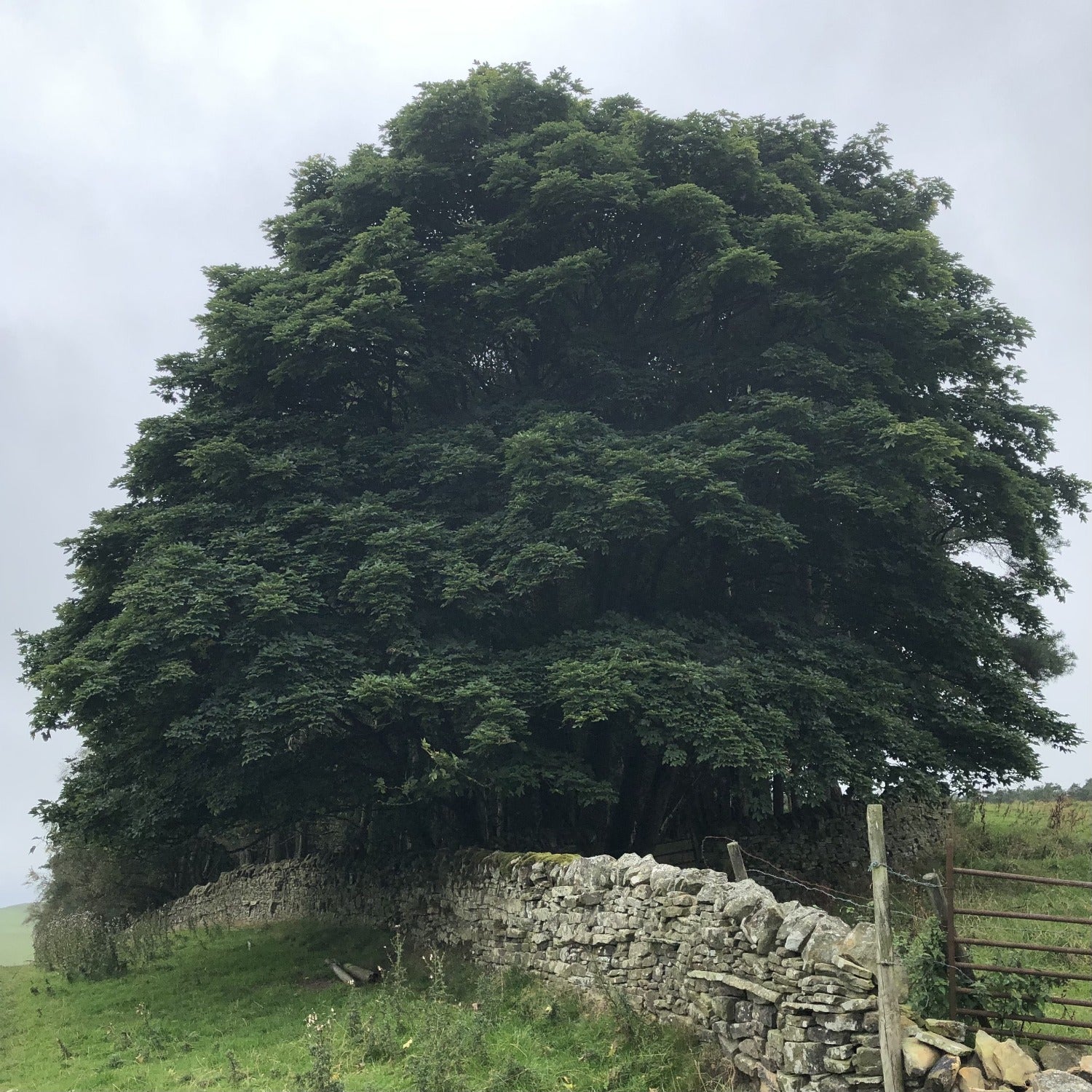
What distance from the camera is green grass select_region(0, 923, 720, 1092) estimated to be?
9469 mm

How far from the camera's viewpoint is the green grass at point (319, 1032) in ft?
31.1

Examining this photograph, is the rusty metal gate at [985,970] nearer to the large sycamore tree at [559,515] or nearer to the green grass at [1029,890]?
the green grass at [1029,890]

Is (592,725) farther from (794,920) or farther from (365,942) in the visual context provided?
(794,920)

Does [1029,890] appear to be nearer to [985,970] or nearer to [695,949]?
[695,949]

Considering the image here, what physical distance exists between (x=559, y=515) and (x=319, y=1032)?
8.72 meters

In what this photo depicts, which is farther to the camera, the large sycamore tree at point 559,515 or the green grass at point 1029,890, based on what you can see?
the large sycamore tree at point 559,515

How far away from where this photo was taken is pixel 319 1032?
11.7m

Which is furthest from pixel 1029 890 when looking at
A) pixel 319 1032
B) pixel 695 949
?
pixel 319 1032

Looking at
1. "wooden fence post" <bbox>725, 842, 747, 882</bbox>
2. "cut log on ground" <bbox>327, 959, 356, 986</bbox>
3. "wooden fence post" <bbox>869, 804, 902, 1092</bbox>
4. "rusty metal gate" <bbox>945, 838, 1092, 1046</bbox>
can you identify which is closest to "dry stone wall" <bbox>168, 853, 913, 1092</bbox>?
"wooden fence post" <bbox>869, 804, 902, 1092</bbox>

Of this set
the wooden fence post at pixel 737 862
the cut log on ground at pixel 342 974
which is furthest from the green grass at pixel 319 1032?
the wooden fence post at pixel 737 862

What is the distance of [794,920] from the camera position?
8477 mm

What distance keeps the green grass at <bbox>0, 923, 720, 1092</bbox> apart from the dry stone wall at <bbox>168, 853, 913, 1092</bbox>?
1.35 feet

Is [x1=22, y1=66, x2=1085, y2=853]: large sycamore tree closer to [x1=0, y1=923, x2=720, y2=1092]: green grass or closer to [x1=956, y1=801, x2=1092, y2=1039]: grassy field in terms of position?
[x1=956, y1=801, x2=1092, y2=1039]: grassy field

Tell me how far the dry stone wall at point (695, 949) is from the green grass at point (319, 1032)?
41 cm
